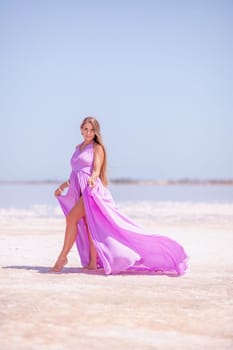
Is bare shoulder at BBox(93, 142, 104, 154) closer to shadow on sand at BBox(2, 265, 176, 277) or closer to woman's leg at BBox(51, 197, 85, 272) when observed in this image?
woman's leg at BBox(51, 197, 85, 272)

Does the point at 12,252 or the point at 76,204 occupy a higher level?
the point at 76,204

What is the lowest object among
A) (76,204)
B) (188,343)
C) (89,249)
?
(188,343)

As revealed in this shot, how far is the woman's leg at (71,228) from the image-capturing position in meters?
7.45

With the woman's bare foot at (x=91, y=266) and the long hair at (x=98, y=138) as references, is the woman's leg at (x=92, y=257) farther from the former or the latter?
the long hair at (x=98, y=138)

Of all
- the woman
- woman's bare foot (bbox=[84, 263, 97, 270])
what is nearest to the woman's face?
the woman

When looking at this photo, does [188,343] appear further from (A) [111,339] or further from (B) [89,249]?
(B) [89,249]

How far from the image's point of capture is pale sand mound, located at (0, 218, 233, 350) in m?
4.12

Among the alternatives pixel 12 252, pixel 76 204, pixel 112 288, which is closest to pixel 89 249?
pixel 76 204

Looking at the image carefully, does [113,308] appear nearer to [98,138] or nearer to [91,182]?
[91,182]

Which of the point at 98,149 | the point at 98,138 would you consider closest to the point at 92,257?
the point at 98,149

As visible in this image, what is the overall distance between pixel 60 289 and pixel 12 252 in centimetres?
400

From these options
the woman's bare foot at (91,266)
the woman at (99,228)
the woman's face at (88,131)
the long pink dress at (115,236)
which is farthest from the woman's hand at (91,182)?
the woman's bare foot at (91,266)

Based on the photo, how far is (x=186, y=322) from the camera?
15.3ft

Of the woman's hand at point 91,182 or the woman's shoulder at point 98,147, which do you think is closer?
the woman's hand at point 91,182
